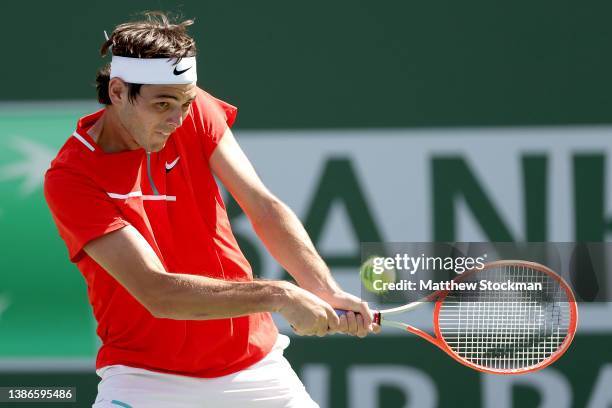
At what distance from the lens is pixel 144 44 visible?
3158mm

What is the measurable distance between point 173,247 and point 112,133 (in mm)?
336

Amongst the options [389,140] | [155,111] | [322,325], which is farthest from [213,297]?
[389,140]

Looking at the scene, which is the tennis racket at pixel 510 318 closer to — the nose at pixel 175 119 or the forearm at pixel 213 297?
the forearm at pixel 213 297

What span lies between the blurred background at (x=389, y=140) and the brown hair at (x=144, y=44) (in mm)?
1518

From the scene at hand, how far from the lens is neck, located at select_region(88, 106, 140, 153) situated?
3.18 meters

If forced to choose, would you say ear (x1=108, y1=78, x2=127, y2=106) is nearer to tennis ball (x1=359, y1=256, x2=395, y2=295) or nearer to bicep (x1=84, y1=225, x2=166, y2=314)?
bicep (x1=84, y1=225, x2=166, y2=314)

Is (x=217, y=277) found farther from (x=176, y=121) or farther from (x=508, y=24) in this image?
(x=508, y=24)

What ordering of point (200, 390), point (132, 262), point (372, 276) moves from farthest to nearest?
point (372, 276)
point (200, 390)
point (132, 262)

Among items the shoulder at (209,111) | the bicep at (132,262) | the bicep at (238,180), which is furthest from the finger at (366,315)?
the shoulder at (209,111)

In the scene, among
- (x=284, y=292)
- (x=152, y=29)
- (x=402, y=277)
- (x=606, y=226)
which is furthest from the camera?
(x=606, y=226)

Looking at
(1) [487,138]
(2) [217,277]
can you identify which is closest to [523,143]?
(1) [487,138]

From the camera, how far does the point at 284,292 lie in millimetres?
3004

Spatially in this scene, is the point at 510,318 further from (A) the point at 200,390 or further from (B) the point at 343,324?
(A) the point at 200,390

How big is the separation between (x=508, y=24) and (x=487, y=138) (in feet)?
1.43
